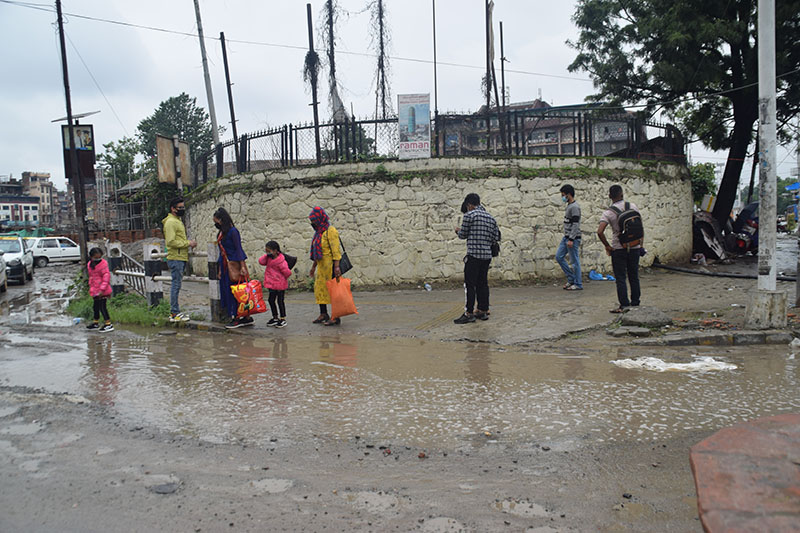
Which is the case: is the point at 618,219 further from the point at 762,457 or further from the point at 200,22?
the point at 200,22

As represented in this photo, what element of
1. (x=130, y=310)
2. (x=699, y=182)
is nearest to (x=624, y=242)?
(x=130, y=310)

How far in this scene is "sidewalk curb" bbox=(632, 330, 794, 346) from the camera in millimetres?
6145

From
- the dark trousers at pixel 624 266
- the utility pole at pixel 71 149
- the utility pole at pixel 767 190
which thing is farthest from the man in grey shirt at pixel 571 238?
the utility pole at pixel 71 149

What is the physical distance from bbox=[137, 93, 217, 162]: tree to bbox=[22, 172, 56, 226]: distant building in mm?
53594

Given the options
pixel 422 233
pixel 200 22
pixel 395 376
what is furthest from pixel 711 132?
pixel 200 22

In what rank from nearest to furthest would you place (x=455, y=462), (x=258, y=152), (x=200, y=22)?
(x=455, y=462)
(x=258, y=152)
(x=200, y=22)

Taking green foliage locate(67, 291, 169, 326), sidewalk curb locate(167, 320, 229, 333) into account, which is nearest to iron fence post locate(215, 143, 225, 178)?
green foliage locate(67, 291, 169, 326)

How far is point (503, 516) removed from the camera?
103 inches

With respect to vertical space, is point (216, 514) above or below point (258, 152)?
below

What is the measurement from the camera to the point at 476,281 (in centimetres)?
782

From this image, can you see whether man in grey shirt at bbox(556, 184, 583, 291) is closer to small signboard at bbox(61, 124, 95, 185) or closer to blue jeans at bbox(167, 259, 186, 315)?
blue jeans at bbox(167, 259, 186, 315)

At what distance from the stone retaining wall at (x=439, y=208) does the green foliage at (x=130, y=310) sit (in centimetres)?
326

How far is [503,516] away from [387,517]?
1.74ft

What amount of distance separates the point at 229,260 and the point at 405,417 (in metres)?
4.80
